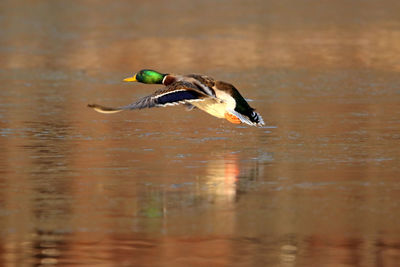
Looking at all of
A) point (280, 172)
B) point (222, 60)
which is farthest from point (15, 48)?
point (280, 172)

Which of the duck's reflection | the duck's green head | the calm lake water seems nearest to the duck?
the duck's green head

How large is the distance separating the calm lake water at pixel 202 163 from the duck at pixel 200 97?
405 mm

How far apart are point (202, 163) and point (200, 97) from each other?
26.0 inches

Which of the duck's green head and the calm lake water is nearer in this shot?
the calm lake water

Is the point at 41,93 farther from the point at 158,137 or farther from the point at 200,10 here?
the point at 200,10

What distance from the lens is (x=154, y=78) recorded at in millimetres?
13680

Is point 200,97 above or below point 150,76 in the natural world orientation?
below

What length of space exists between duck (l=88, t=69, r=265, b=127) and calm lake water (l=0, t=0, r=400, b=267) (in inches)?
15.9

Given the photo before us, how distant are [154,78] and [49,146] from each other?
1.39 m

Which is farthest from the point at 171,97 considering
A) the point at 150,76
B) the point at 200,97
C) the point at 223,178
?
the point at 150,76

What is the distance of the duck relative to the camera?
1208cm

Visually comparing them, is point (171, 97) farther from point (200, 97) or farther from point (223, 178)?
point (223, 178)

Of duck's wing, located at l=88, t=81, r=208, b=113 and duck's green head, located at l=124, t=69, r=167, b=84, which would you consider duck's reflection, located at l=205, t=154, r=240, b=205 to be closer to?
duck's wing, located at l=88, t=81, r=208, b=113

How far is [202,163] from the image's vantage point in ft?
40.2
